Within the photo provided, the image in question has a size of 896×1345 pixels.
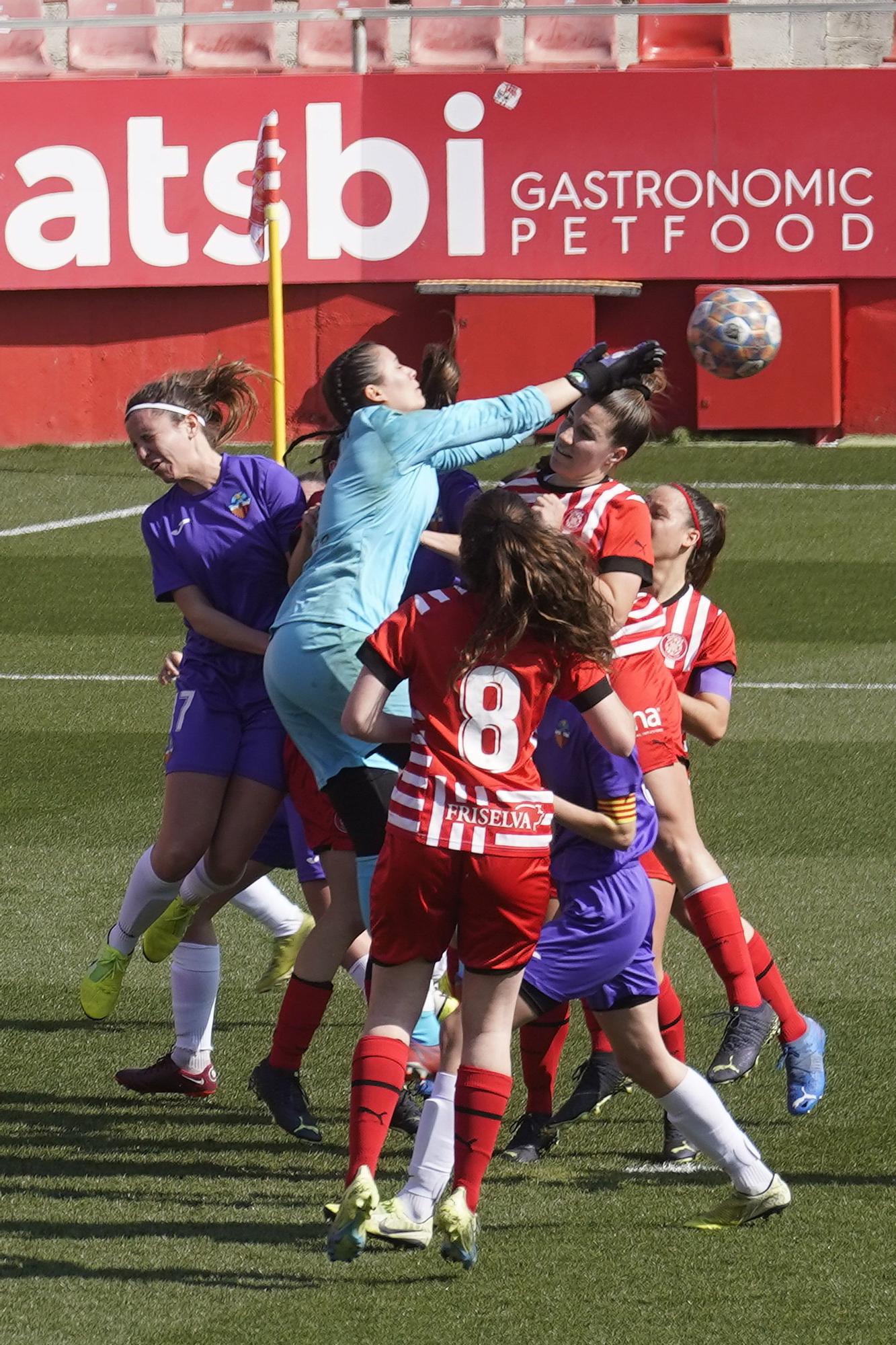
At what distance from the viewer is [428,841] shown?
13.8 ft

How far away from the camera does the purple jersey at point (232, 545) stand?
18.6 ft

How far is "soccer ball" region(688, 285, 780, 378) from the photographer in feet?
36.9

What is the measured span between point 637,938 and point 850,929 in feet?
8.94

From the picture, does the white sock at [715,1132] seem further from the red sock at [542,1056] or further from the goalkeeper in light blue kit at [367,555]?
the goalkeeper in light blue kit at [367,555]

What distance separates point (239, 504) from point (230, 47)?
51.1 feet

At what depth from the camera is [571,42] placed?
779 inches

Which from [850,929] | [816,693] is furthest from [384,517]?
[816,693]

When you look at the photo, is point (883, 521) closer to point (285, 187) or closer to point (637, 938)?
point (285, 187)

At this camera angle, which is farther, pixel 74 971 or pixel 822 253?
pixel 822 253

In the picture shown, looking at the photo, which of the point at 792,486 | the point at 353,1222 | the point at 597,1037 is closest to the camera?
the point at 353,1222

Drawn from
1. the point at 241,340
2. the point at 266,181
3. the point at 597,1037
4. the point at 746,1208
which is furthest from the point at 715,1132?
the point at 241,340

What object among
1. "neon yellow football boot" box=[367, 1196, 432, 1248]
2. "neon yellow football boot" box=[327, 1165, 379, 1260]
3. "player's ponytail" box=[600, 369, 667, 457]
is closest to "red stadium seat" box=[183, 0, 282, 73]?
"player's ponytail" box=[600, 369, 667, 457]

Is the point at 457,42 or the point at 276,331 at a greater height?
the point at 457,42

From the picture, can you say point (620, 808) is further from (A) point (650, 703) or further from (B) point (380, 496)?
(B) point (380, 496)
